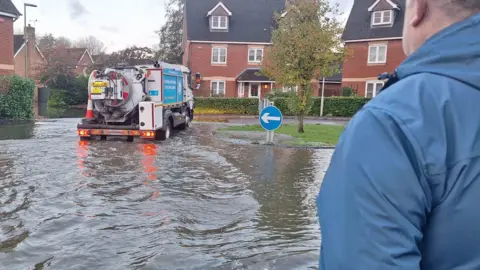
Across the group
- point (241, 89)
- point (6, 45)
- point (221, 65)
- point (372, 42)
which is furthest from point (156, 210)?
point (221, 65)

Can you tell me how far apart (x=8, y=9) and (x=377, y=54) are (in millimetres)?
27713

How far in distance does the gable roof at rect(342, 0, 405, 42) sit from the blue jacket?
35130mm

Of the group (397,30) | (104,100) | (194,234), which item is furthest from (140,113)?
(397,30)

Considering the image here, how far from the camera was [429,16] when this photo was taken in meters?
1.29

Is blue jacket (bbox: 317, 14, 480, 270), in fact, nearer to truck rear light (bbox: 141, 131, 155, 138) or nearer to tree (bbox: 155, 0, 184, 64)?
truck rear light (bbox: 141, 131, 155, 138)

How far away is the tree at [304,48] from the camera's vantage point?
53.6 ft

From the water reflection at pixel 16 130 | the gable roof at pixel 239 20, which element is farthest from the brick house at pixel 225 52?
the water reflection at pixel 16 130

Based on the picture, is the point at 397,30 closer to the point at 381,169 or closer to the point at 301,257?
the point at 301,257

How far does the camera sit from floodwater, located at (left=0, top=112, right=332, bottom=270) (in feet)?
15.6

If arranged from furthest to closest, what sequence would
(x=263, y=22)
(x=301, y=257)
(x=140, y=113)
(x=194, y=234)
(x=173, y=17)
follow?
(x=173, y=17)
(x=263, y=22)
(x=140, y=113)
(x=194, y=234)
(x=301, y=257)

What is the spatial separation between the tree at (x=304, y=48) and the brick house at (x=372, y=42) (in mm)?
17987

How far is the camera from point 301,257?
15.9 feet

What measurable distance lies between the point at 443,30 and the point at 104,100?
14699 mm

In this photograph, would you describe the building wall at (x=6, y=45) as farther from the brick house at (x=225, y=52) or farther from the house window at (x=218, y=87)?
the house window at (x=218, y=87)
